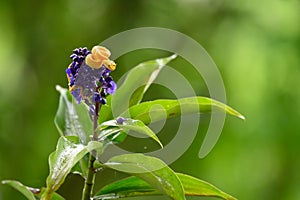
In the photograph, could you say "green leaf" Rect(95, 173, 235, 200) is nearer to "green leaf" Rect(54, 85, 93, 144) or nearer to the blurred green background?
"green leaf" Rect(54, 85, 93, 144)

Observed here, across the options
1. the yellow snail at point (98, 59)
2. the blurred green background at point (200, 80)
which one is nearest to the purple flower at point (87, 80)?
the yellow snail at point (98, 59)

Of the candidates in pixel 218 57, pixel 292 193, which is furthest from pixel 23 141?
pixel 292 193

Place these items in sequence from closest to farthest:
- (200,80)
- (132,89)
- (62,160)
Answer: (62,160) < (132,89) < (200,80)

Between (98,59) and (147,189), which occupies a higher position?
(98,59)

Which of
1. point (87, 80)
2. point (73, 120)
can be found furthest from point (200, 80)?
point (87, 80)

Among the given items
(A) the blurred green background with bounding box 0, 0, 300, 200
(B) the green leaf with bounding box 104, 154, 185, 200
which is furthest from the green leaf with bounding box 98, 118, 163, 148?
(A) the blurred green background with bounding box 0, 0, 300, 200

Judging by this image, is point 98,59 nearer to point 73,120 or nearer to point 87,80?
point 87,80
